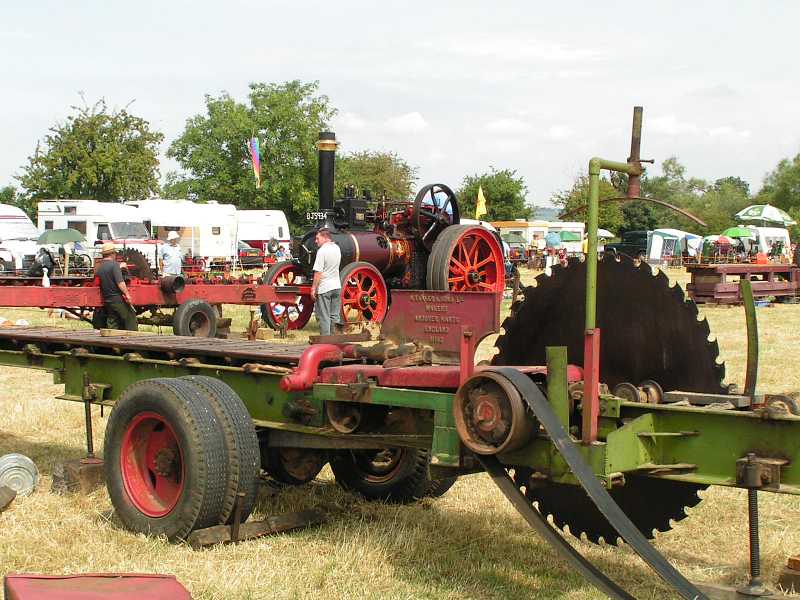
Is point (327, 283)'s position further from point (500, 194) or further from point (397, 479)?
point (500, 194)

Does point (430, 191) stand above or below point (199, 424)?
above

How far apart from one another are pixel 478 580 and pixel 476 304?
1.20 m

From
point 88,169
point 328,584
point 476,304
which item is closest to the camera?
point 328,584

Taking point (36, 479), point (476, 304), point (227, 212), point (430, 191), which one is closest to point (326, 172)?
point (430, 191)

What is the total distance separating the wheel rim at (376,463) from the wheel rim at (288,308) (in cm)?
929

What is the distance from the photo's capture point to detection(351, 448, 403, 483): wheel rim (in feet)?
18.7

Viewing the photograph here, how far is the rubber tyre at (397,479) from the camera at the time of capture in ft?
18.2

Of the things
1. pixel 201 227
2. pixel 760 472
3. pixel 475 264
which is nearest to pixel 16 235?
pixel 201 227

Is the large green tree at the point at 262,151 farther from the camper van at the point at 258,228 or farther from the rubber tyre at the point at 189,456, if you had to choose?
the rubber tyre at the point at 189,456

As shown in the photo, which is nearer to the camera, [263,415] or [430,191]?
[263,415]

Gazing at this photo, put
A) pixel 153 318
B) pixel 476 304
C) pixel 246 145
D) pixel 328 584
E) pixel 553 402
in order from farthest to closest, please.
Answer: pixel 246 145 → pixel 153 318 → pixel 476 304 → pixel 328 584 → pixel 553 402

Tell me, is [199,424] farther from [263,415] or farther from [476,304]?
[476,304]

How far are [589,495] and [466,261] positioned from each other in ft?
37.5

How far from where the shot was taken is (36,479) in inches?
228
